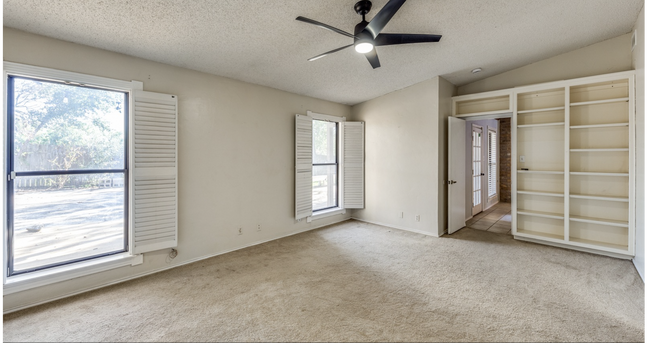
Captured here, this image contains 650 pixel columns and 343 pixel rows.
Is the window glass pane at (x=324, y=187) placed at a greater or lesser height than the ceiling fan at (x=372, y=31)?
lesser

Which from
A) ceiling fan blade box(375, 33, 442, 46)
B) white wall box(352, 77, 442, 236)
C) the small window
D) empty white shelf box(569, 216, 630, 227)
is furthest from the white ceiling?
→ empty white shelf box(569, 216, 630, 227)

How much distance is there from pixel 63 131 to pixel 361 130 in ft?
14.8

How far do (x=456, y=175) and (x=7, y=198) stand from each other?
19.0 ft

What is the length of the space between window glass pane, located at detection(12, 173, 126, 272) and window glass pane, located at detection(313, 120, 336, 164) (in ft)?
10.5

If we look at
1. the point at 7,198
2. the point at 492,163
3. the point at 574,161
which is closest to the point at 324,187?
the point at 574,161

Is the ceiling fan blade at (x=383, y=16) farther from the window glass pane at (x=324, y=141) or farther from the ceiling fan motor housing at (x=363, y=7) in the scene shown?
the window glass pane at (x=324, y=141)

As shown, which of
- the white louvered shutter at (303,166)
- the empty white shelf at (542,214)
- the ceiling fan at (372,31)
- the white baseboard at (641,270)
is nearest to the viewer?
the ceiling fan at (372,31)

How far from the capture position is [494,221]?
553 cm

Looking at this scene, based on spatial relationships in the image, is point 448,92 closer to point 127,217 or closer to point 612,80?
point 612,80

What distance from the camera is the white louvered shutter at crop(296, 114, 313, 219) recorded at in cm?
459

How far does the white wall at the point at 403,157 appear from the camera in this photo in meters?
4.52

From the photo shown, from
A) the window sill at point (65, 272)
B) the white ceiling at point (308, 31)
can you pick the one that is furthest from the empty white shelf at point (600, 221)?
the window sill at point (65, 272)

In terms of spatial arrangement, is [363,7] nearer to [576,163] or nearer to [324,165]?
[324,165]

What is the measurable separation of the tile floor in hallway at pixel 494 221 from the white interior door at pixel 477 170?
24 cm
